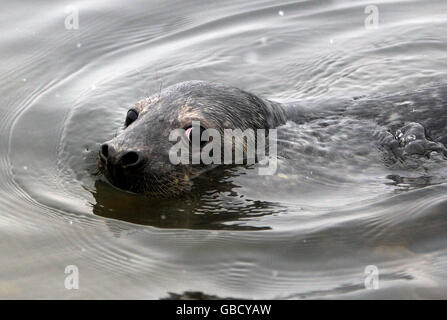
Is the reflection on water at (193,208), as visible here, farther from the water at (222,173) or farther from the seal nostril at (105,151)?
the seal nostril at (105,151)

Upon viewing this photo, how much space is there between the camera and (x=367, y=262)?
500cm

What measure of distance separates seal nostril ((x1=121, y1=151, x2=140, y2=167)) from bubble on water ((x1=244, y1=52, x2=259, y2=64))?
12.0 ft

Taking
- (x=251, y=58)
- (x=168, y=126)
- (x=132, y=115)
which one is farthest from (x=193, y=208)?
(x=251, y=58)

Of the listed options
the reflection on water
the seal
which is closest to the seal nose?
the seal

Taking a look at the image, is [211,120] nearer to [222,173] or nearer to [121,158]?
[222,173]

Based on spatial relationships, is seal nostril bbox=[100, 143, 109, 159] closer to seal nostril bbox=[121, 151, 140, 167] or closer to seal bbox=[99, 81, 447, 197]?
seal bbox=[99, 81, 447, 197]

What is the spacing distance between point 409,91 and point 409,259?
2758 millimetres

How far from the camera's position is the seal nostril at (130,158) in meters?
5.86

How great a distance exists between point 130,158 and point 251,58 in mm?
3801

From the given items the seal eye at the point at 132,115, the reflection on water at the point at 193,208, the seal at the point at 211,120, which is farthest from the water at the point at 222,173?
the seal eye at the point at 132,115

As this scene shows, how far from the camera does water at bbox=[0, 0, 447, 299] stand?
496 centimetres

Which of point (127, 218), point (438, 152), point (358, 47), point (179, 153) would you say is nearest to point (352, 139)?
point (438, 152)

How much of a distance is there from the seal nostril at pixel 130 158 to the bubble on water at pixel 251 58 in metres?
3.67
